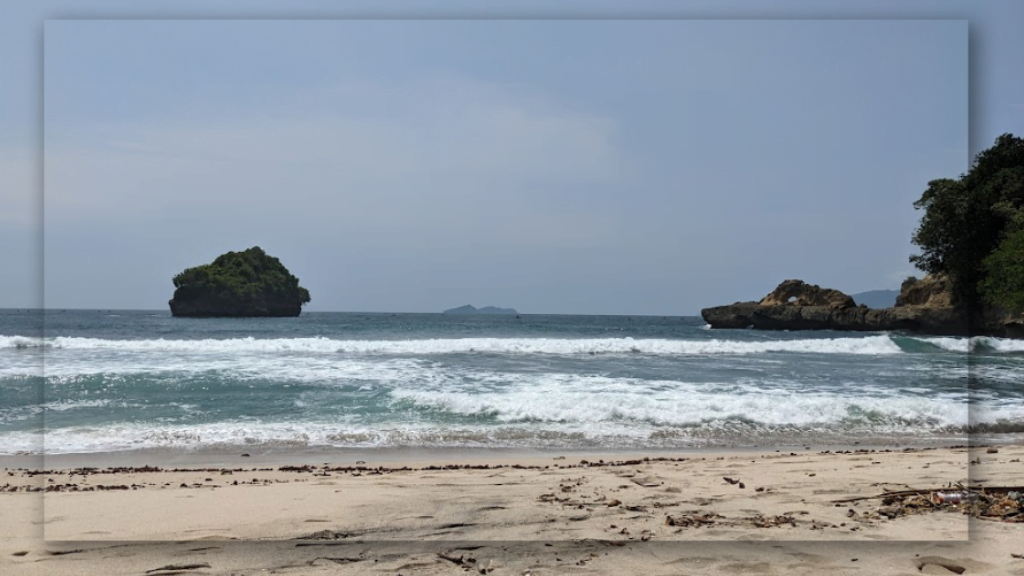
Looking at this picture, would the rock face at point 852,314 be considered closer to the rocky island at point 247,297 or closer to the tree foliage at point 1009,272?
the tree foliage at point 1009,272

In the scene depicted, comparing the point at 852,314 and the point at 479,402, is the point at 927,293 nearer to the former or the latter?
the point at 852,314

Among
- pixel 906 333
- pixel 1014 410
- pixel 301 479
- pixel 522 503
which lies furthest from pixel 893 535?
pixel 906 333

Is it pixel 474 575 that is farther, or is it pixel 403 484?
pixel 403 484

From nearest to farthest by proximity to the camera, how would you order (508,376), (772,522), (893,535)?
(893,535)
(772,522)
(508,376)

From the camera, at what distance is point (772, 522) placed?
3.95m

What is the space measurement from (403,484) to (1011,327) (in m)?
32.0

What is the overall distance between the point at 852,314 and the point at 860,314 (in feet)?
1.55

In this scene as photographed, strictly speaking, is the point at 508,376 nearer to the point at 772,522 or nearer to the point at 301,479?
the point at 301,479

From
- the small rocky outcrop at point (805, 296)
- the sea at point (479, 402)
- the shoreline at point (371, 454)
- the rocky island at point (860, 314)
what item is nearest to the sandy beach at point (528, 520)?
the shoreline at point (371, 454)

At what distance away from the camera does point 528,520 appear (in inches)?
159

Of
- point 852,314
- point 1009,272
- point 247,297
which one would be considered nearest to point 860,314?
point 852,314

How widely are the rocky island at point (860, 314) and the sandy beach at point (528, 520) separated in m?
29.6

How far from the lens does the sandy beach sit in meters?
3.28

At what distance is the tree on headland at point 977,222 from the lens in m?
24.0
